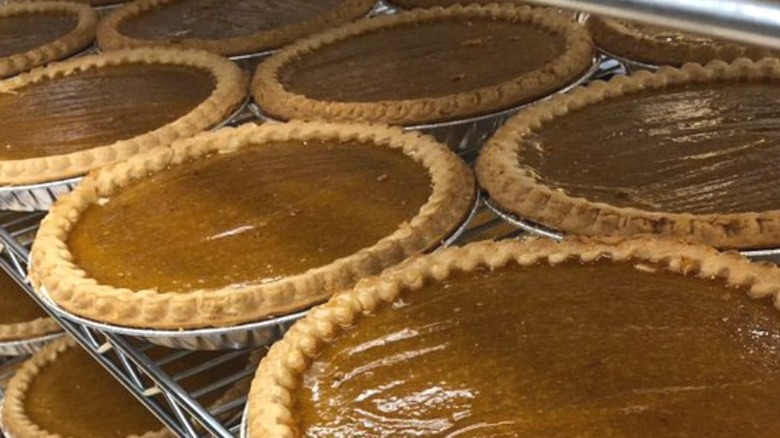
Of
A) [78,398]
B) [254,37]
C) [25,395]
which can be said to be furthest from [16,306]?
[254,37]

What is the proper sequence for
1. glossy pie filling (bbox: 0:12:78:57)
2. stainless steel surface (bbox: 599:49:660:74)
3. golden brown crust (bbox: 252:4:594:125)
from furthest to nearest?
glossy pie filling (bbox: 0:12:78:57) → stainless steel surface (bbox: 599:49:660:74) → golden brown crust (bbox: 252:4:594:125)

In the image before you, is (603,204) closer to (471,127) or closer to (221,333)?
(471,127)

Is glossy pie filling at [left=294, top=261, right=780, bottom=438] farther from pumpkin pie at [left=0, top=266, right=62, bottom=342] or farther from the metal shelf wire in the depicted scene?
pumpkin pie at [left=0, top=266, right=62, bottom=342]

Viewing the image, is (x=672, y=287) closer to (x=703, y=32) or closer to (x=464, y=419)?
(x=464, y=419)

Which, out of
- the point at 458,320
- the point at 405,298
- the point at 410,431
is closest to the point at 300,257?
the point at 405,298

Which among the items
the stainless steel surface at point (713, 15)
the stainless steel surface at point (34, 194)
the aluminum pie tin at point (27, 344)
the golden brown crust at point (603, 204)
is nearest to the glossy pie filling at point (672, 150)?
the golden brown crust at point (603, 204)

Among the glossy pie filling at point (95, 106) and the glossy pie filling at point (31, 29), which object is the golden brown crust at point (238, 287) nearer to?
the glossy pie filling at point (95, 106)

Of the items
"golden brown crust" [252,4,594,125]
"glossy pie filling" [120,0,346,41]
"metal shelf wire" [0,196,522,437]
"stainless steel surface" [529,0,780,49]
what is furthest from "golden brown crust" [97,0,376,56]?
"stainless steel surface" [529,0,780,49]
